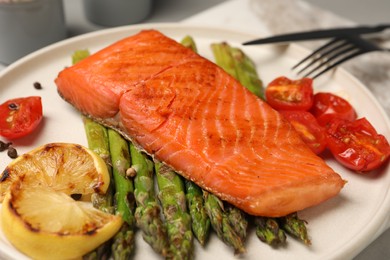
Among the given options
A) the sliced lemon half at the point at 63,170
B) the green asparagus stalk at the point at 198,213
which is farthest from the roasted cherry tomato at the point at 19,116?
the green asparagus stalk at the point at 198,213

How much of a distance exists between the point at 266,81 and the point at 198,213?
1.81 m

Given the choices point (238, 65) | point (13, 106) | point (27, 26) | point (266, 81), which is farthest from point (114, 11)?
point (13, 106)

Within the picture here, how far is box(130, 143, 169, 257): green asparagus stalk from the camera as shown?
9.75ft

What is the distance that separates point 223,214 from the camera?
10.3ft

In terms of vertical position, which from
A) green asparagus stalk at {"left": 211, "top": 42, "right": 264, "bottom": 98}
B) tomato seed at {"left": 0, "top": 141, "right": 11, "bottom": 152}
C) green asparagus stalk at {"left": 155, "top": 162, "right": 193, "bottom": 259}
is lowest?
tomato seed at {"left": 0, "top": 141, "right": 11, "bottom": 152}

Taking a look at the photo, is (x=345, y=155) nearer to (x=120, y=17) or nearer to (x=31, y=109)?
(x=31, y=109)

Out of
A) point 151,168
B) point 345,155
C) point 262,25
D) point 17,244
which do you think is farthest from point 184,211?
point 262,25

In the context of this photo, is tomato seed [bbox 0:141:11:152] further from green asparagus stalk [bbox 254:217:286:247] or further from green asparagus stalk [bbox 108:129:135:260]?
green asparagus stalk [bbox 254:217:286:247]

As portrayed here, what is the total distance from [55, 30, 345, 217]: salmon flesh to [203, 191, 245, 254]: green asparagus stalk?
2.3 inches

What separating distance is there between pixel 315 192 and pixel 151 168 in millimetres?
1086

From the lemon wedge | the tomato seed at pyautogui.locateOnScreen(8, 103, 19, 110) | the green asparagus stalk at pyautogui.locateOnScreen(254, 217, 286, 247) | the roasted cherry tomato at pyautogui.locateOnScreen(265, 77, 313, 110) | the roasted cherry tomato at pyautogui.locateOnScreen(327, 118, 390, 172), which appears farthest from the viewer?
the roasted cherry tomato at pyautogui.locateOnScreen(265, 77, 313, 110)

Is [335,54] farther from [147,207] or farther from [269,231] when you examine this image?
[147,207]

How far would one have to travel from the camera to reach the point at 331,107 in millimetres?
4184

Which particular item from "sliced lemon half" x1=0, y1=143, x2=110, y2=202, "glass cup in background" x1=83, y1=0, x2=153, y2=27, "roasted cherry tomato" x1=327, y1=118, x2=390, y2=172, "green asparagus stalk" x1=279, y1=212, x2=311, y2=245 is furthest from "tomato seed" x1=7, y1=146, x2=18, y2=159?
"glass cup in background" x1=83, y1=0, x2=153, y2=27
